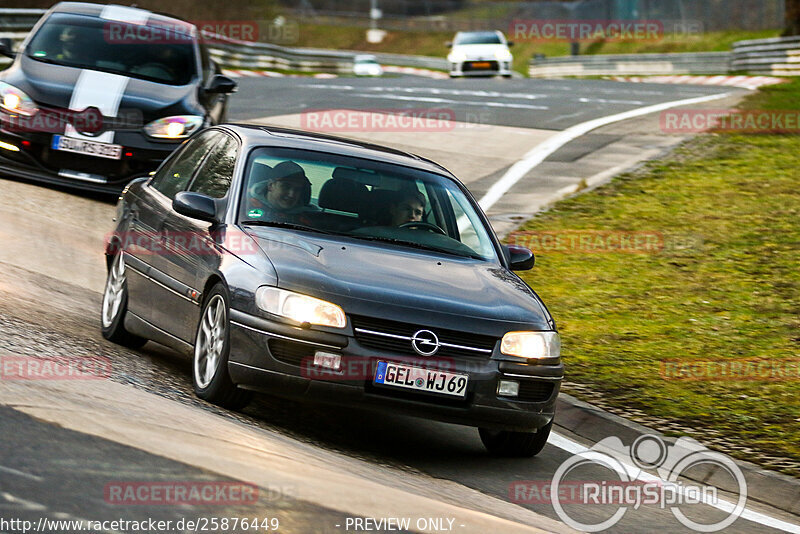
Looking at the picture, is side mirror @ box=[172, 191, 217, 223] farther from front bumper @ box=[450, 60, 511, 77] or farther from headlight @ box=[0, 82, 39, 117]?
front bumper @ box=[450, 60, 511, 77]

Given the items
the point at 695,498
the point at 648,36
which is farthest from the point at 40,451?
the point at 648,36

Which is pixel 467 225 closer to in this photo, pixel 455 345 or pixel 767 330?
pixel 455 345

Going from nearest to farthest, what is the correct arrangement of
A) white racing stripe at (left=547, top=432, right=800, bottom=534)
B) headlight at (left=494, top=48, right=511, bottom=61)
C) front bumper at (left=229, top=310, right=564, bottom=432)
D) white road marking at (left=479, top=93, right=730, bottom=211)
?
front bumper at (left=229, top=310, right=564, bottom=432)
white racing stripe at (left=547, top=432, right=800, bottom=534)
white road marking at (left=479, top=93, right=730, bottom=211)
headlight at (left=494, top=48, right=511, bottom=61)

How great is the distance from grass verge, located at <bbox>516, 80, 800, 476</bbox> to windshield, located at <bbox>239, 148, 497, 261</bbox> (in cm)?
157

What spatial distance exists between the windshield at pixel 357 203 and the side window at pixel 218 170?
0.17 meters

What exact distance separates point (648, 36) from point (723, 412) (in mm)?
53198

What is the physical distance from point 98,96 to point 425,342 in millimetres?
6814

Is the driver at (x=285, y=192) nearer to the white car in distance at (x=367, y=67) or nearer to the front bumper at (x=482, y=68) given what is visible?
the front bumper at (x=482, y=68)

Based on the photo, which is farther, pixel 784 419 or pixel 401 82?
pixel 401 82

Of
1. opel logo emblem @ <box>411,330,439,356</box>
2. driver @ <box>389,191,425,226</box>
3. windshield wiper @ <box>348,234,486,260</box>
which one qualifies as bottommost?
opel logo emblem @ <box>411,330,439,356</box>

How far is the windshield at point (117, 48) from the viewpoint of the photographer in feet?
43.2

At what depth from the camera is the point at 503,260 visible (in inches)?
310

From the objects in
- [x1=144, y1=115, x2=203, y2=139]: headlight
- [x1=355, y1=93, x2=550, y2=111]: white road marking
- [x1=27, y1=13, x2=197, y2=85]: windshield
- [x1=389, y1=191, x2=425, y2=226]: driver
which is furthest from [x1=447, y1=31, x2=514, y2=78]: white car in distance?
[x1=389, y1=191, x2=425, y2=226]: driver

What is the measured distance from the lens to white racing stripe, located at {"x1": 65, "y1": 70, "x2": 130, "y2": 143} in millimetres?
12188
